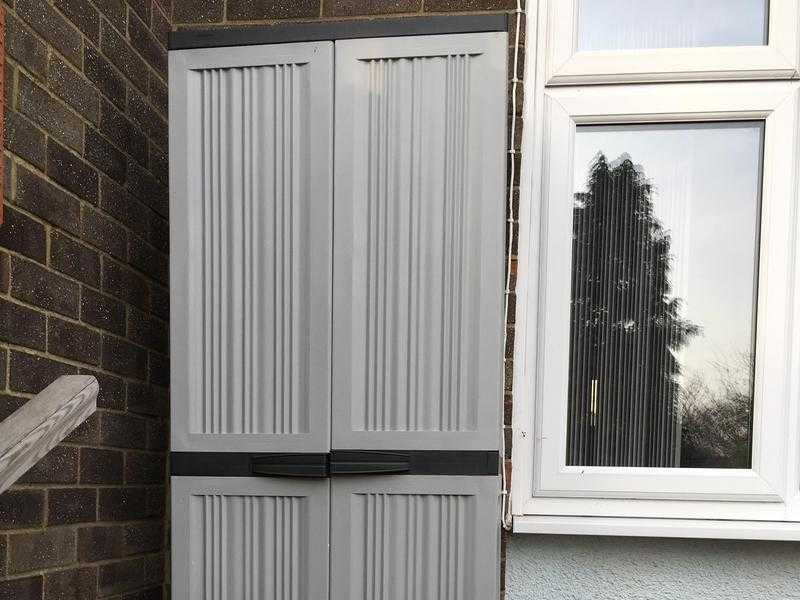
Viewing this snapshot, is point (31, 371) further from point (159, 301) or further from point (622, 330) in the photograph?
point (622, 330)

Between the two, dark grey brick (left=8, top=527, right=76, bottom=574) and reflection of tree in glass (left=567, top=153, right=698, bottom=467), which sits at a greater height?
reflection of tree in glass (left=567, top=153, right=698, bottom=467)

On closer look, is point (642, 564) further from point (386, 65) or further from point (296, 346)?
point (386, 65)

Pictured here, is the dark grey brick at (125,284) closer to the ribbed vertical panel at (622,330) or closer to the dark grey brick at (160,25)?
the dark grey brick at (160,25)

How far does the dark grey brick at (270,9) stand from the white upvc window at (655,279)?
62 centimetres

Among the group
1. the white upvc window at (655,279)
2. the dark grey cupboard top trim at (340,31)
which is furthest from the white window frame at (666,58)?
the dark grey cupboard top trim at (340,31)

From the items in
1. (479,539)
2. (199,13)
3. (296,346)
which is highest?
(199,13)

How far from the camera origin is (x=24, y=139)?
1.54m

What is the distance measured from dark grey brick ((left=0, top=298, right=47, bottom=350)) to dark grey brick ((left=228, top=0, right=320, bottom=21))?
1.11 m

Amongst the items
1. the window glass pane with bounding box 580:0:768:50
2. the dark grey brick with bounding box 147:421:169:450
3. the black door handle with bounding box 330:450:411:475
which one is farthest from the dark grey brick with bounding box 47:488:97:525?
the window glass pane with bounding box 580:0:768:50

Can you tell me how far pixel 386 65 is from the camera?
5.67 feet

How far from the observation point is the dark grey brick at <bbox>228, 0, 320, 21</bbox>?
2256 mm

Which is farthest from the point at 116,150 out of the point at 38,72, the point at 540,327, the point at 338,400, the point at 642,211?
the point at 642,211

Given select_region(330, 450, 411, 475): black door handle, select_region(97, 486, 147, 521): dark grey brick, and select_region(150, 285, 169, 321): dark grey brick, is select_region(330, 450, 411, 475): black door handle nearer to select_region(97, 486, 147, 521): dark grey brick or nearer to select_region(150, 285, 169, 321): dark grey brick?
select_region(97, 486, 147, 521): dark grey brick

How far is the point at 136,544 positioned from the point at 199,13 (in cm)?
146
